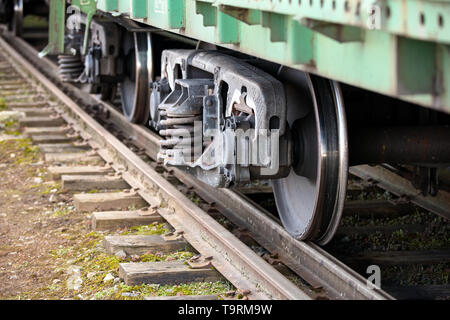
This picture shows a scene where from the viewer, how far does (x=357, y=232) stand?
5.38 meters

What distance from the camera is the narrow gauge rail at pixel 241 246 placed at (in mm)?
4051

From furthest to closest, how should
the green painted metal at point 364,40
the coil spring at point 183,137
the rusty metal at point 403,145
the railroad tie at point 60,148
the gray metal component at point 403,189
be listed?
the railroad tie at point 60,148 < the gray metal component at point 403,189 < the coil spring at point 183,137 < the rusty metal at point 403,145 < the green painted metal at point 364,40

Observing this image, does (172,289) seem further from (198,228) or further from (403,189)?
(403,189)

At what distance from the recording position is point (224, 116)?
5055mm

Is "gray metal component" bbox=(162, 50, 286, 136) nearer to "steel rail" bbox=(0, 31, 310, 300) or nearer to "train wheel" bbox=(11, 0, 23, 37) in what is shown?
"steel rail" bbox=(0, 31, 310, 300)

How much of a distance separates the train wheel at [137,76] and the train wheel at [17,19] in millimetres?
5620

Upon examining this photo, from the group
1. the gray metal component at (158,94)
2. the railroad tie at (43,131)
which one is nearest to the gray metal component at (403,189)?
the gray metal component at (158,94)

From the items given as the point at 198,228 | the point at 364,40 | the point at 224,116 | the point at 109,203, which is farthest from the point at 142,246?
the point at 364,40

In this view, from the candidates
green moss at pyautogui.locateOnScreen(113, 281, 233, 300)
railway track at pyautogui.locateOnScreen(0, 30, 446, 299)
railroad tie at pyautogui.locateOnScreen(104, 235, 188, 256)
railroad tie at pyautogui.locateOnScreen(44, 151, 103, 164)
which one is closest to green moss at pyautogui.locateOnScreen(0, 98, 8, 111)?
railway track at pyautogui.locateOnScreen(0, 30, 446, 299)

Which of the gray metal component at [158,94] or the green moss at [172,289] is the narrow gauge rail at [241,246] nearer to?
the green moss at [172,289]

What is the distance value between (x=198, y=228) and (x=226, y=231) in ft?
0.96

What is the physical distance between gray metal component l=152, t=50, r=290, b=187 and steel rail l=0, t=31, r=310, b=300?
1.01 ft

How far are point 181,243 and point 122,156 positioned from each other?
7.55 feet

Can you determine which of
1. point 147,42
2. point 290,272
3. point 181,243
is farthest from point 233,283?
point 147,42
